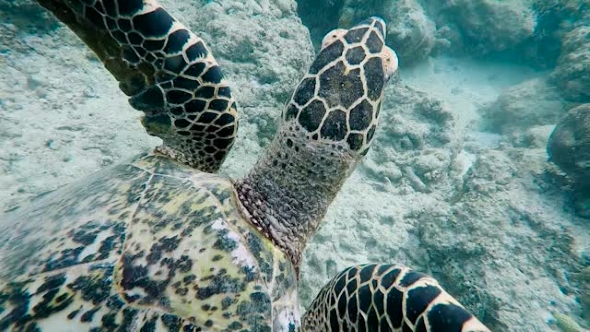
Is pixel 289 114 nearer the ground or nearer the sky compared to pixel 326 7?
nearer the ground

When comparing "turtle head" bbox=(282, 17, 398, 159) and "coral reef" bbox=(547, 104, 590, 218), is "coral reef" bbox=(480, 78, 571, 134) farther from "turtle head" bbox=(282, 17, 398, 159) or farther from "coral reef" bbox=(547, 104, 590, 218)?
"turtle head" bbox=(282, 17, 398, 159)

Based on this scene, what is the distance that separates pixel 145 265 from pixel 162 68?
40.0 inches

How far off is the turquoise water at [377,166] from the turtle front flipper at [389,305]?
151 cm

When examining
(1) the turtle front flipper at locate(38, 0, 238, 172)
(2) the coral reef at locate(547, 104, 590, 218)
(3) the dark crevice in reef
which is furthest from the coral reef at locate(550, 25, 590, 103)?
(1) the turtle front flipper at locate(38, 0, 238, 172)

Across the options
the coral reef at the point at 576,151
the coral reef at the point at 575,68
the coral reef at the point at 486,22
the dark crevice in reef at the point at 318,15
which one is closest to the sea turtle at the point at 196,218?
the coral reef at the point at 576,151

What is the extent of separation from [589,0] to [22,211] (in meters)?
11.6

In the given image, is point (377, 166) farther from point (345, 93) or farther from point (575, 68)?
point (575, 68)

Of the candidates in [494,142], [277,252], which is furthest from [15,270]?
[494,142]

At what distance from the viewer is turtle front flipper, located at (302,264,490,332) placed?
1.01 m

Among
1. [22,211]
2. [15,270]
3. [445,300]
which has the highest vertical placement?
[445,300]

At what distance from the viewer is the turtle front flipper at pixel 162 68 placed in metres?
1.54

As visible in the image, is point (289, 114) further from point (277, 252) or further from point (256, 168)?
point (277, 252)

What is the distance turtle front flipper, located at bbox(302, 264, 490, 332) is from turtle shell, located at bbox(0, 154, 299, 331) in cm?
20

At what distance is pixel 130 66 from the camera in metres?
1.69
